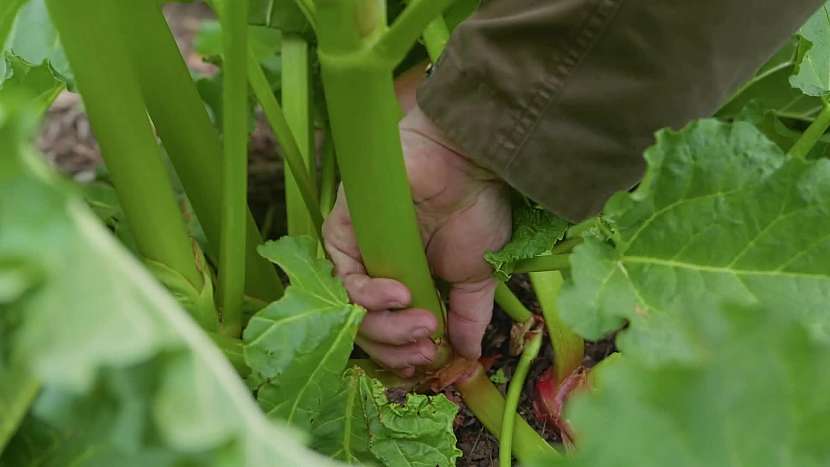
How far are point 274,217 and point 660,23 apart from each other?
647 mm

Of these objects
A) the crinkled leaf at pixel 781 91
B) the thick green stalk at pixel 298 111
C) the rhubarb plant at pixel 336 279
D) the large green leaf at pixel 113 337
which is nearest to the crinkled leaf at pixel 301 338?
the rhubarb plant at pixel 336 279

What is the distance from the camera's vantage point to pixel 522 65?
0.78 m

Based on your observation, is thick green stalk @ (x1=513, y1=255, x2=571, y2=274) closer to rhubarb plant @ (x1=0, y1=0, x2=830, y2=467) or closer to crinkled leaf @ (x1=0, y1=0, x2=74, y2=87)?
rhubarb plant @ (x1=0, y1=0, x2=830, y2=467)

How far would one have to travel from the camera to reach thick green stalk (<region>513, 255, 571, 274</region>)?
802 mm

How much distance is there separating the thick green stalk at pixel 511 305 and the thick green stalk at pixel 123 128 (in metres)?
0.31

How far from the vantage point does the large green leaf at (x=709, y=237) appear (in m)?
0.64

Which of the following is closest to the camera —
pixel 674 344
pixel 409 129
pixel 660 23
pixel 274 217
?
pixel 674 344

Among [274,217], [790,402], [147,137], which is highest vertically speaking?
[790,402]

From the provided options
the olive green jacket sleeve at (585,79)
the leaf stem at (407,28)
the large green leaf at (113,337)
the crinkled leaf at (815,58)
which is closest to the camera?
the large green leaf at (113,337)

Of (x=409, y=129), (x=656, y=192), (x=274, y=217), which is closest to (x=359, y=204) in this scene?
(x=409, y=129)

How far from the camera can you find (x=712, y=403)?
382 mm

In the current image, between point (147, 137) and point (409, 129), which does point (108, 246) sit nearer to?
point (147, 137)

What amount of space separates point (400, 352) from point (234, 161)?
0.25 m

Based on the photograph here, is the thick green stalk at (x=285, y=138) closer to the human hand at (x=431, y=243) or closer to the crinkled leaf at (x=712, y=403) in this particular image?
the human hand at (x=431, y=243)
